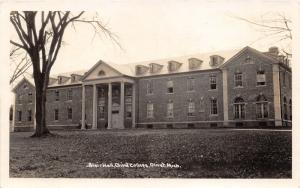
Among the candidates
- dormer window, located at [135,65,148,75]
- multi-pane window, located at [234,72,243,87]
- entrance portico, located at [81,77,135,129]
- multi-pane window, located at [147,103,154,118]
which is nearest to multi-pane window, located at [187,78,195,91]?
multi-pane window, located at [147,103,154,118]

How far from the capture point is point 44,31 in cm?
1538

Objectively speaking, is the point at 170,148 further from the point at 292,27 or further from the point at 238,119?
the point at 238,119

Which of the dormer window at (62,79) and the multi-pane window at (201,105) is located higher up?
the dormer window at (62,79)

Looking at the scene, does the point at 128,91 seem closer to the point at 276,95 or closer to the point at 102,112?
the point at 102,112

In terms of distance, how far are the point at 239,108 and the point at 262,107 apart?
1.15m

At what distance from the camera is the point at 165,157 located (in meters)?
12.3

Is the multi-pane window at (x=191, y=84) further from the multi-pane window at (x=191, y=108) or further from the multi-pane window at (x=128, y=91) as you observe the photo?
the multi-pane window at (x=128, y=91)

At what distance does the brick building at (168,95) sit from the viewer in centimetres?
1973

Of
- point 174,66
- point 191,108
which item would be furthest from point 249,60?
point 174,66

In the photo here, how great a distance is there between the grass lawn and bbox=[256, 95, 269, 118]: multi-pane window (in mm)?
5357

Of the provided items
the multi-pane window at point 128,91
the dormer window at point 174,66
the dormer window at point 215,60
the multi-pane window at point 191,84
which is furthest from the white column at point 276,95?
the multi-pane window at point 128,91
